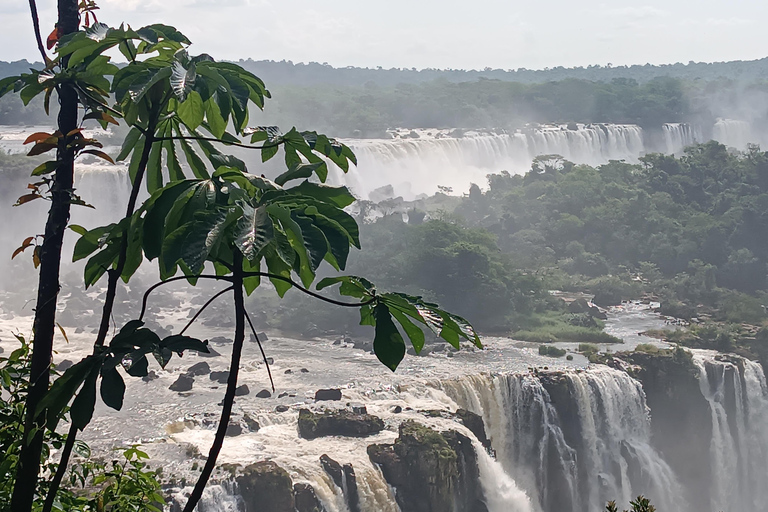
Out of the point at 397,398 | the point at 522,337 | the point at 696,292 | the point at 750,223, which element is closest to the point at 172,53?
the point at 397,398

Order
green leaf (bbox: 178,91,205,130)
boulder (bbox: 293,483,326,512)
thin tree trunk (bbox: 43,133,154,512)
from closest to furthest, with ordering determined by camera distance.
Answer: thin tree trunk (bbox: 43,133,154,512), green leaf (bbox: 178,91,205,130), boulder (bbox: 293,483,326,512)

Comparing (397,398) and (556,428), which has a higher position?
(397,398)

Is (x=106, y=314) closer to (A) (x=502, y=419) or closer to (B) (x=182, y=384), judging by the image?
(B) (x=182, y=384)

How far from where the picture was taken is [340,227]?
131cm

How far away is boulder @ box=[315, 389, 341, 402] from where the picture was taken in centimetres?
1356

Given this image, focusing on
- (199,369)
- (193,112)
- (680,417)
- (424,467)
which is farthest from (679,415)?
(193,112)

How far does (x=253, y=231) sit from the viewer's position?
113cm

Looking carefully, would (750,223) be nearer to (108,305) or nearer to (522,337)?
(522,337)

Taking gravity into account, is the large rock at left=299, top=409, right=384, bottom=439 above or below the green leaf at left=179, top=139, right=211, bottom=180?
below

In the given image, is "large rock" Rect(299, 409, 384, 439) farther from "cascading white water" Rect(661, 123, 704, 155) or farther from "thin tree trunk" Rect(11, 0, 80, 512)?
"cascading white water" Rect(661, 123, 704, 155)

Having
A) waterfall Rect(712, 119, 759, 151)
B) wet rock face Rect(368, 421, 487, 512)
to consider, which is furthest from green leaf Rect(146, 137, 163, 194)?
waterfall Rect(712, 119, 759, 151)

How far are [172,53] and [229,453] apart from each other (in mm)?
10195

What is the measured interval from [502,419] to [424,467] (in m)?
3.51

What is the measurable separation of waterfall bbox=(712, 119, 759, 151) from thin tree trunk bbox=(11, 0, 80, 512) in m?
53.3
